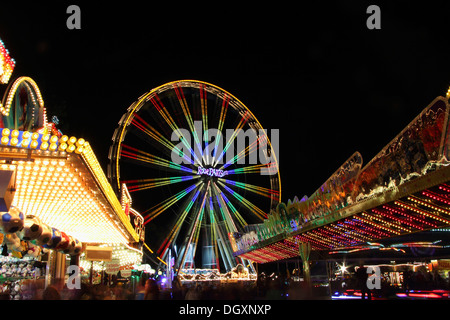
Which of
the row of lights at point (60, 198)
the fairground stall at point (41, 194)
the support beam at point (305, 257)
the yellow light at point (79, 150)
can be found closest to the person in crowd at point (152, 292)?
the fairground stall at point (41, 194)

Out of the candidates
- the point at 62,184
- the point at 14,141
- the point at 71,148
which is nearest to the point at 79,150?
the point at 71,148

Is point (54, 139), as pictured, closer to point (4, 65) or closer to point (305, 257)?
point (4, 65)

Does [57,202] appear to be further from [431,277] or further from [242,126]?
[242,126]

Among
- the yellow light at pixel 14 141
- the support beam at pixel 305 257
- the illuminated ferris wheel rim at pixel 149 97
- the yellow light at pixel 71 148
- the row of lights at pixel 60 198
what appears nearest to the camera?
the yellow light at pixel 14 141

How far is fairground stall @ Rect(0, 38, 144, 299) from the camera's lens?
5219 mm

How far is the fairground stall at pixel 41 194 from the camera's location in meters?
5.22

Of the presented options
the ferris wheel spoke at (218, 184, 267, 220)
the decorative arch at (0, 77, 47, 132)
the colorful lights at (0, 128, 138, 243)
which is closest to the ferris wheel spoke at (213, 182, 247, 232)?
the ferris wheel spoke at (218, 184, 267, 220)

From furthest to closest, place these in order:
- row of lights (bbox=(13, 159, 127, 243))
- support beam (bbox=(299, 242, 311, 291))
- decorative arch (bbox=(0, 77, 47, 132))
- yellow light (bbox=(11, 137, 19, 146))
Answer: support beam (bbox=(299, 242, 311, 291))
decorative arch (bbox=(0, 77, 47, 132))
row of lights (bbox=(13, 159, 127, 243))
yellow light (bbox=(11, 137, 19, 146))

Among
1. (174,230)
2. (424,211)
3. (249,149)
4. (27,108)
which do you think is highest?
(249,149)

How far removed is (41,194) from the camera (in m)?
8.80

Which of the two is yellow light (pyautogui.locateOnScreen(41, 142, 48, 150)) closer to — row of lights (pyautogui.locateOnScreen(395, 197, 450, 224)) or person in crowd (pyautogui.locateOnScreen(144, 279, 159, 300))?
person in crowd (pyautogui.locateOnScreen(144, 279, 159, 300))
